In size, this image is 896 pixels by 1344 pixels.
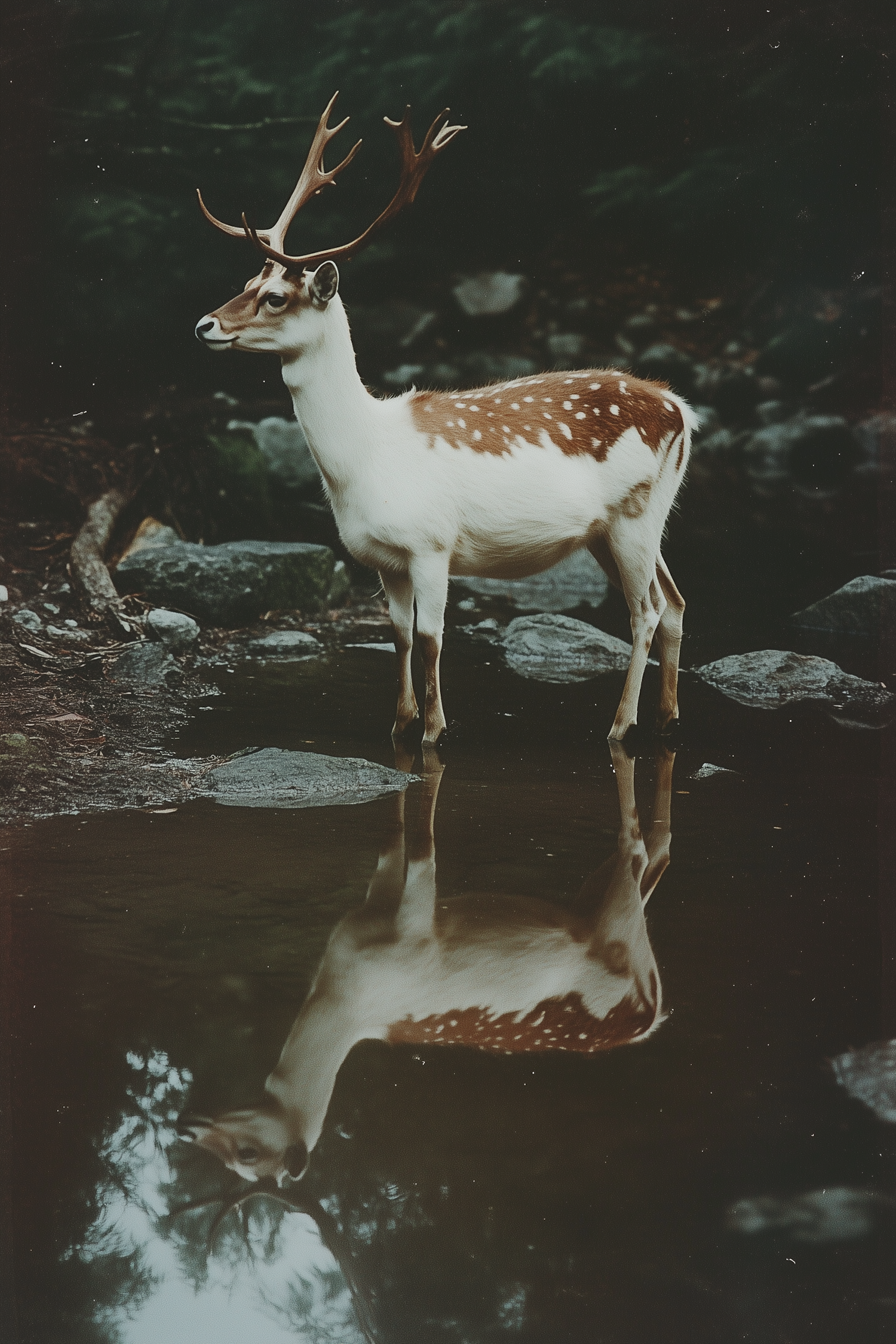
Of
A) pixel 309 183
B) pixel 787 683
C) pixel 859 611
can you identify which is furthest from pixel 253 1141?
pixel 859 611

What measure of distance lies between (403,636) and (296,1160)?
2.57 metres

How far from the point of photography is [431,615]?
4113 millimetres

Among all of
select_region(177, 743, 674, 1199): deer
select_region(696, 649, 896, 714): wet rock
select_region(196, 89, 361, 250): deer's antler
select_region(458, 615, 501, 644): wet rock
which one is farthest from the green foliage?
select_region(177, 743, 674, 1199): deer

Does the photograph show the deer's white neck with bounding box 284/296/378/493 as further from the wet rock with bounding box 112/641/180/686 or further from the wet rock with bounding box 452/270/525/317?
the wet rock with bounding box 452/270/525/317

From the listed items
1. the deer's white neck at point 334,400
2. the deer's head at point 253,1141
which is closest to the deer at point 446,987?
the deer's head at point 253,1141

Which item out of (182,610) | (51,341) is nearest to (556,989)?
(182,610)

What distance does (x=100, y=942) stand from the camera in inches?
100.0

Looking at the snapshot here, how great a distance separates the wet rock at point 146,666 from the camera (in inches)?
189

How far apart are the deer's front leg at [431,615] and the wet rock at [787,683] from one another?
1.52 meters

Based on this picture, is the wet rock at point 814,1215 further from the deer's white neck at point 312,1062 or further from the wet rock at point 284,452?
the wet rock at point 284,452

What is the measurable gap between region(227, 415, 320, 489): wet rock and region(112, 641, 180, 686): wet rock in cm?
367

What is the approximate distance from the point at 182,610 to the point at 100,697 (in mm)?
1465

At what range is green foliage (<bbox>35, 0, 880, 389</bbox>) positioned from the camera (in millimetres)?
8555

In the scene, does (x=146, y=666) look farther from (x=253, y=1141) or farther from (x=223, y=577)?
(x=253, y=1141)
